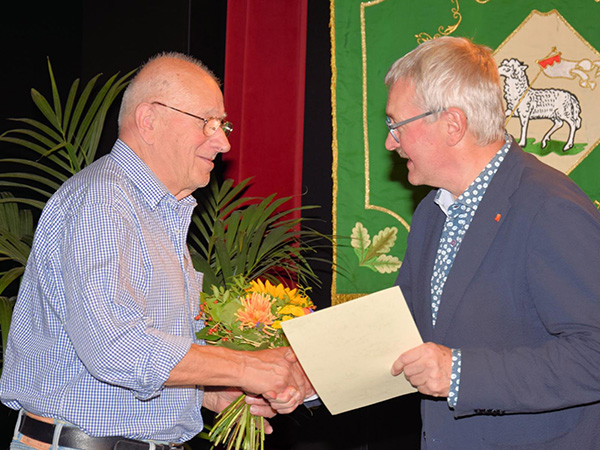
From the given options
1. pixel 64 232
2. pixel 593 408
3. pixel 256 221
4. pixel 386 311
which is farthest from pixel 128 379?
pixel 256 221

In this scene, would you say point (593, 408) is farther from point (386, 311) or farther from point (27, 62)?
point (27, 62)

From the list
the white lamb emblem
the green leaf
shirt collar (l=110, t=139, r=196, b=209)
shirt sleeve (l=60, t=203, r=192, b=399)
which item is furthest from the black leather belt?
the white lamb emblem

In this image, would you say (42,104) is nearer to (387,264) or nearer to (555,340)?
(387,264)

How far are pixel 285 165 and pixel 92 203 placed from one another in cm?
200

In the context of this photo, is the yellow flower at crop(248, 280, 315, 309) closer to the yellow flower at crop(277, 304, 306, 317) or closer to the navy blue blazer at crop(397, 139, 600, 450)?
the yellow flower at crop(277, 304, 306, 317)

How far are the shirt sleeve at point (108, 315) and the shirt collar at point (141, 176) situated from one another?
0.26 m

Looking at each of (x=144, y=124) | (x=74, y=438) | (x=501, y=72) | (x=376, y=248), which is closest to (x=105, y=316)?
(x=74, y=438)

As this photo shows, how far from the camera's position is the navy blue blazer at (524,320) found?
1.59 meters

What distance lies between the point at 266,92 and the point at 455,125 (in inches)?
76.4

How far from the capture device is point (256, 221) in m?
3.09

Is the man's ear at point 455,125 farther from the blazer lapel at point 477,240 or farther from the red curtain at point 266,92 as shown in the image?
the red curtain at point 266,92

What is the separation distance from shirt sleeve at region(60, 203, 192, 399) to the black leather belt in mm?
172

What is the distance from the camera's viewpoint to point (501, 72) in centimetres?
363

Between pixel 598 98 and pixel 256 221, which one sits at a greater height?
pixel 598 98
